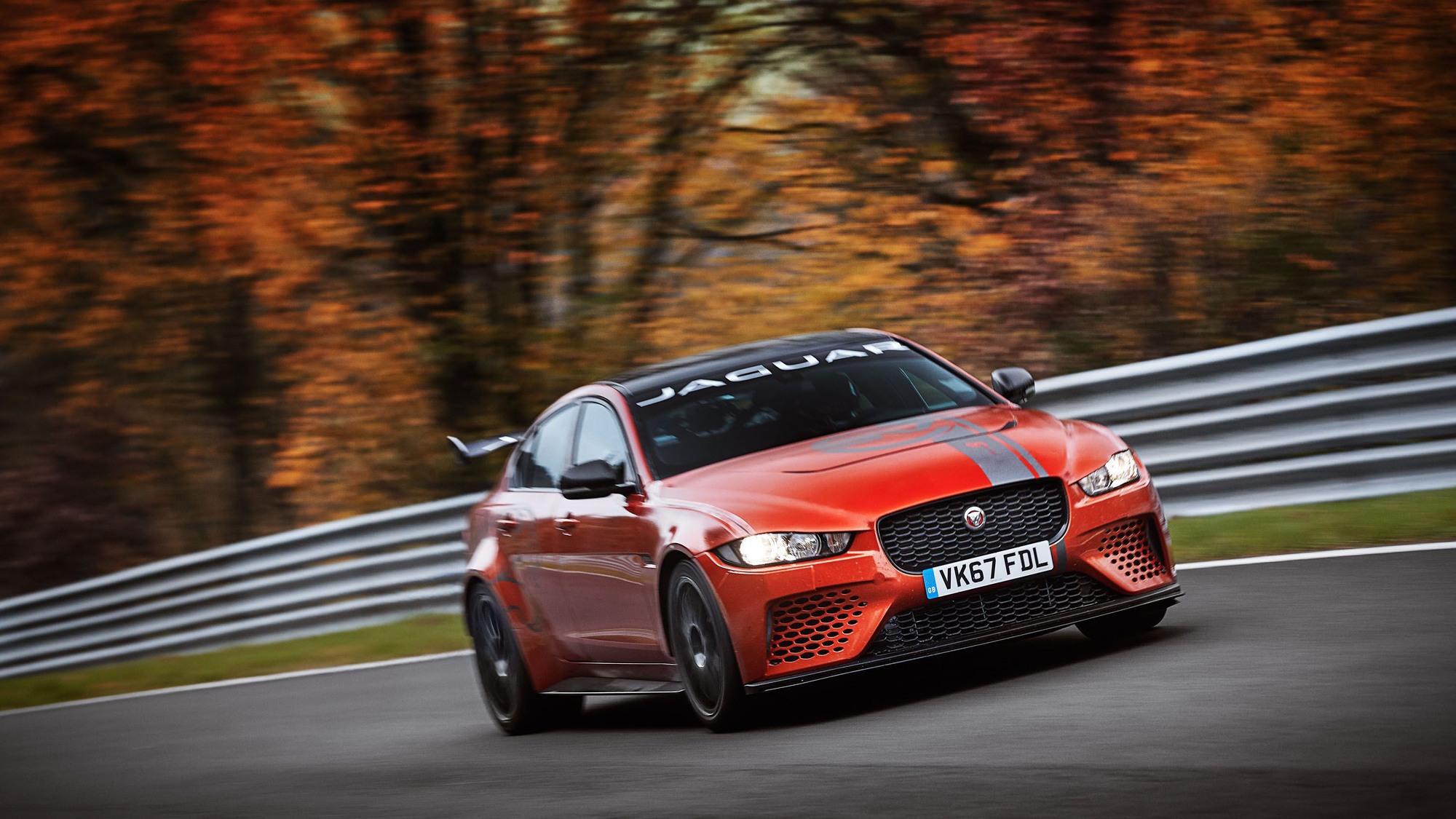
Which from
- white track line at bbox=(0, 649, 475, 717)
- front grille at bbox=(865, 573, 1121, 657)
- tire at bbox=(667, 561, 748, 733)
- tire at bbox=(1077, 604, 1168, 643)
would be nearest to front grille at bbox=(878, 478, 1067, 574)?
front grille at bbox=(865, 573, 1121, 657)

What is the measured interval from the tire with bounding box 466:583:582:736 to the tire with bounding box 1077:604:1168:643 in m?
2.60

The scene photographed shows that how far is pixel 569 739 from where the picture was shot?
8.93 meters

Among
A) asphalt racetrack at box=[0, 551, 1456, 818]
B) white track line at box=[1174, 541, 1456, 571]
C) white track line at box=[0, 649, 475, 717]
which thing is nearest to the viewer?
asphalt racetrack at box=[0, 551, 1456, 818]

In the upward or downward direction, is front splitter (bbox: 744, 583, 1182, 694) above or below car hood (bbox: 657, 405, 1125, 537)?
below

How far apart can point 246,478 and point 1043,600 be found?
62.6ft

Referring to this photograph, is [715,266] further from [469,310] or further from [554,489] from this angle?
[554,489]

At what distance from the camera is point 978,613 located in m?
7.32

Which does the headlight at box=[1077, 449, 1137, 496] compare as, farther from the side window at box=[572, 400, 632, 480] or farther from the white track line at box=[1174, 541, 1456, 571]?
the white track line at box=[1174, 541, 1456, 571]

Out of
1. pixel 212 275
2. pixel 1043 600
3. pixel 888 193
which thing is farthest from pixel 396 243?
pixel 1043 600

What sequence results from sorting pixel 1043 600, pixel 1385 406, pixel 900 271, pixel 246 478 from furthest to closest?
pixel 246 478 < pixel 900 271 < pixel 1385 406 < pixel 1043 600

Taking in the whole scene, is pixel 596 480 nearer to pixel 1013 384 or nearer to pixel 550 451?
pixel 550 451

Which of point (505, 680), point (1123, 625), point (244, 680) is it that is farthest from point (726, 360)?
point (244, 680)

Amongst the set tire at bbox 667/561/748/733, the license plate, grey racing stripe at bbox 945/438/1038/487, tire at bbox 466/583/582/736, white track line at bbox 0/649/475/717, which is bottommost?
white track line at bbox 0/649/475/717

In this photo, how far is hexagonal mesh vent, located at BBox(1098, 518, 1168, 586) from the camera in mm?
7609
